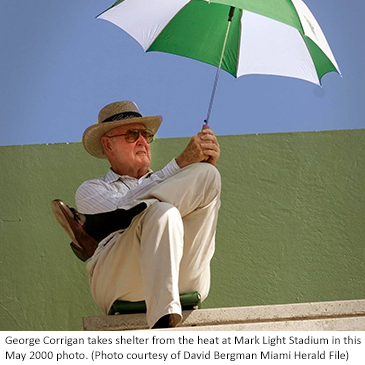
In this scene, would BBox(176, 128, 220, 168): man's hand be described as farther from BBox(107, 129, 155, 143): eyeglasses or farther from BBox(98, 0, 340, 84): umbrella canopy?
BBox(98, 0, 340, 84): umbrella canopy

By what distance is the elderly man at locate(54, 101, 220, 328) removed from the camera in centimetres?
348

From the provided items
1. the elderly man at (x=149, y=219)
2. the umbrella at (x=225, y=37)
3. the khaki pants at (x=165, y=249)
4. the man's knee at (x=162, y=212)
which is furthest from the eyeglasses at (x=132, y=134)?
the man's knee at (x=162, y=212)

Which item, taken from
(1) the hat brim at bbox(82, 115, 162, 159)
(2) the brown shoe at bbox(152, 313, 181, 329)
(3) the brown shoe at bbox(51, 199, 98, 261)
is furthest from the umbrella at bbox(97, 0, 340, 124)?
(2) the brown shoe at bbox(152, 313, 181, 329)

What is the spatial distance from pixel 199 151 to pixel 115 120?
1.88 feet

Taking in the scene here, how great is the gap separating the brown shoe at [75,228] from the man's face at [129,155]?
478 millimetres

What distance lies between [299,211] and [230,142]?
529mm

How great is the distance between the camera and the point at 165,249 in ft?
11.4

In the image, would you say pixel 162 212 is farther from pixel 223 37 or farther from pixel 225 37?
pixel 223 37

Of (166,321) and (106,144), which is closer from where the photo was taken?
(166,321)

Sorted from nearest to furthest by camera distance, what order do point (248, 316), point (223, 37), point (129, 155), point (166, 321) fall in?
point (166, 321) → point (248, 316) → point (129, 155) → point (223, 37)

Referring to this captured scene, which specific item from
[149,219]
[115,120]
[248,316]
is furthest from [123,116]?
[248,316]

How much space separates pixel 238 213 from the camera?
506cm

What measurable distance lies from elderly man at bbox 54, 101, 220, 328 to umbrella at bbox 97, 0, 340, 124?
1.28ft
